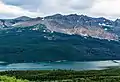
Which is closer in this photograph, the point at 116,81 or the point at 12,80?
the point at 12,80

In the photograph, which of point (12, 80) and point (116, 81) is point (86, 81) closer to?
point (116, 81)

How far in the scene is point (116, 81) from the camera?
172375 mm

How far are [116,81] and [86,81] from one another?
14943 mm

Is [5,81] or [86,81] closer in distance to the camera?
[5,81]

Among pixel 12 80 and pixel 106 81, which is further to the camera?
pixel 106 81

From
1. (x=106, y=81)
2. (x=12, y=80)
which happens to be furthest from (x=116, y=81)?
(x=12, y=80)

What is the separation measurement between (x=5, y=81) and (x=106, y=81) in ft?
458

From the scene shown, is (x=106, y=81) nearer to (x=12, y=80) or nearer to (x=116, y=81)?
(x=116, y=81)

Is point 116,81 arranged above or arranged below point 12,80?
below

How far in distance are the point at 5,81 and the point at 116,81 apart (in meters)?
137

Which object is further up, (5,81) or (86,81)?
(5,81)

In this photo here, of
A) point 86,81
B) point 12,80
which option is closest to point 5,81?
point 12,80

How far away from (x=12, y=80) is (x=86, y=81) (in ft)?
438

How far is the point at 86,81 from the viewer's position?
566ft
